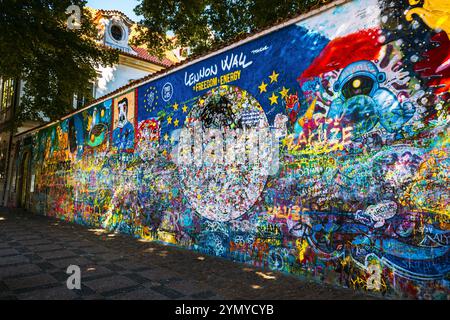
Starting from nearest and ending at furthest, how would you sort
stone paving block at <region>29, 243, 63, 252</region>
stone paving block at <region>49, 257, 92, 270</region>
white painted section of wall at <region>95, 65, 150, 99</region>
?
stone paving block at <region>49, 257, 92, 270</region> → stone paving block at <region>29, 243, 63, 252</region> → white painted section of wall at <region>95, 65, 150, 99</region>

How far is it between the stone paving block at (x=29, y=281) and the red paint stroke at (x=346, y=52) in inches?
179

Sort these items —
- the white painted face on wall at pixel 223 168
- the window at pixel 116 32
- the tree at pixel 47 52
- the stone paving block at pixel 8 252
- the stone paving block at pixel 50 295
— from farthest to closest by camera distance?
the window at pixel 116 32 < the tree at pixel 47 52 < the stone paving block at pixel 8 252 < the white painted face on wall at pixel 223 168 < the stone paving block at pixel 50 295

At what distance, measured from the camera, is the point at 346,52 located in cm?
434

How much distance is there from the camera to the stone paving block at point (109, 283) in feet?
13.1

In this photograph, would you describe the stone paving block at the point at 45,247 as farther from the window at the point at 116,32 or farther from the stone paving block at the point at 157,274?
the window at the point at 116,32

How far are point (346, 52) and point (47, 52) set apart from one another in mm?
10338

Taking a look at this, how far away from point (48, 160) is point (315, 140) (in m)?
12.7

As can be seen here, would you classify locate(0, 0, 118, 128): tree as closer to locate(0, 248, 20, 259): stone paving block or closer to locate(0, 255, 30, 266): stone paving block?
locate(0, 248, 20, 259): stone paving block

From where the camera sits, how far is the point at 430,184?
3469 millimetres

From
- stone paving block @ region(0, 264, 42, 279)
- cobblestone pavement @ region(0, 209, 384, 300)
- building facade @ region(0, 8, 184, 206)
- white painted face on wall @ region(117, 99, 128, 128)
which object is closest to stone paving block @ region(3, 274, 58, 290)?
cobblestone pavement @ region(0, 209, 384, 300)

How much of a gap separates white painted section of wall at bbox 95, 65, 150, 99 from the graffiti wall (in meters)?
13.2

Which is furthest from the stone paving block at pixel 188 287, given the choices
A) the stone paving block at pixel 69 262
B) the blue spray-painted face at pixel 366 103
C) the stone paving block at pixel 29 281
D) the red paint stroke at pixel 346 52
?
the red paint stroke at pixel 346 52

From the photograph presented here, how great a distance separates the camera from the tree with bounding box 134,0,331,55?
11.9 m

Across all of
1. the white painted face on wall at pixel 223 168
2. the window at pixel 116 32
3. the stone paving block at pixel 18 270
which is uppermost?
the window at pixel 116 32
